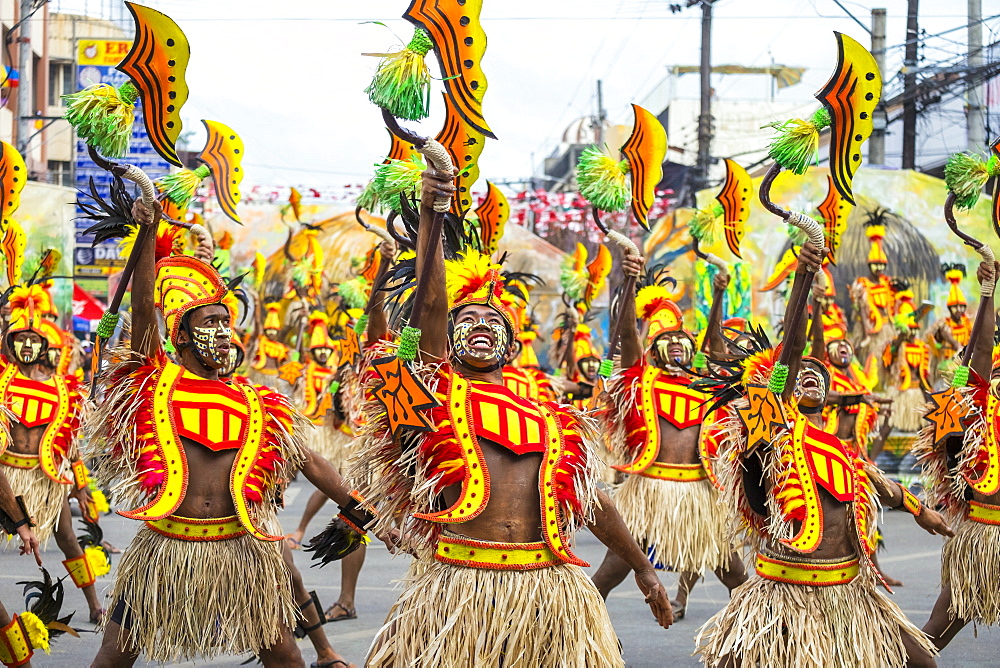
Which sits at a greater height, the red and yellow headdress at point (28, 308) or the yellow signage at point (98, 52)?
the yellow signage at point (98, 52)

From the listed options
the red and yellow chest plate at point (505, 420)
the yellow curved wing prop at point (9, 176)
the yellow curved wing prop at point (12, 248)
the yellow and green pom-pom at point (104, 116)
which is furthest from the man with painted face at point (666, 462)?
the yellow curved wing prop at point (12, 248)

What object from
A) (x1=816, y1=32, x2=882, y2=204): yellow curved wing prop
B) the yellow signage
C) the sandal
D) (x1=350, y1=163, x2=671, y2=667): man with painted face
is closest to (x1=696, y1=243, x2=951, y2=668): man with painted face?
(x1=816, y1=32, x2=882, y2=204): yellow curved wing prop

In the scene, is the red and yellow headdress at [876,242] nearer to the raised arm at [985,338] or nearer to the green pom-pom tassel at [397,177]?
the raised arm at [985,338]

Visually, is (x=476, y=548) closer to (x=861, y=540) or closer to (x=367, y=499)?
(x=367, y=499)

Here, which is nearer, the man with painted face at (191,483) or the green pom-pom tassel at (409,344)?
the green pom-pom tassel at (409,344)

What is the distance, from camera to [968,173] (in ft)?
22.3

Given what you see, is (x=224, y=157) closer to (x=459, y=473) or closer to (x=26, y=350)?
(x=26, y=350)

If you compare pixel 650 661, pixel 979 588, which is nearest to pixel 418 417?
pixel 650 661

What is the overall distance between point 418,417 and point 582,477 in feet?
2.32

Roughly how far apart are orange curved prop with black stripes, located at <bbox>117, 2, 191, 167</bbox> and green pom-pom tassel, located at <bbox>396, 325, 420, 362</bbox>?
4.23 ft

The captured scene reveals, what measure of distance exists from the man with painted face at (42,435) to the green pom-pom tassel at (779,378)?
4.59 meters

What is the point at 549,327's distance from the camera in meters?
32.2

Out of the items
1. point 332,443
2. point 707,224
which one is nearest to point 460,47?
point 707,224

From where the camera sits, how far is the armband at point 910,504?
5.43m
